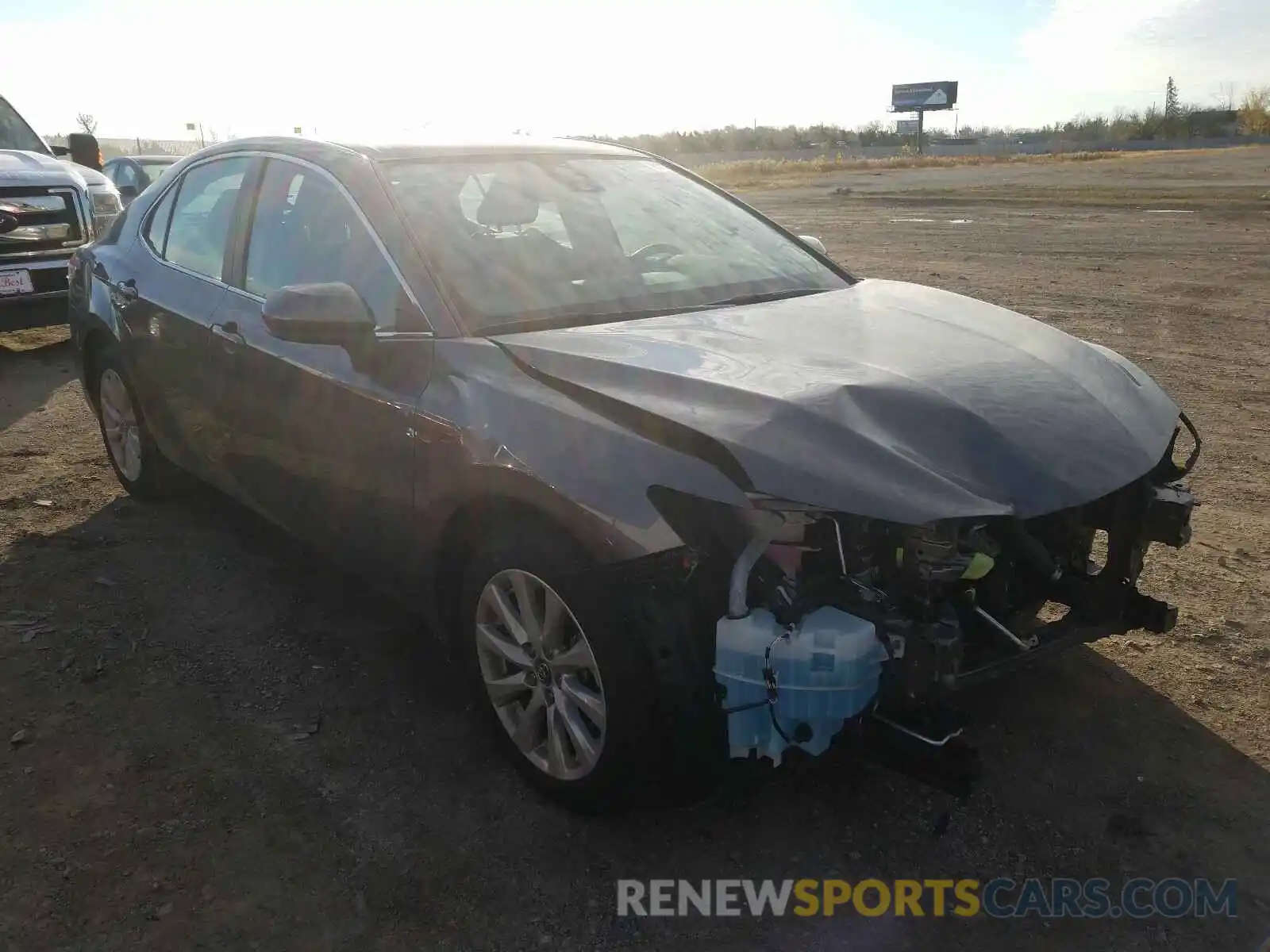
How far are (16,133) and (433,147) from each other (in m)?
8.16

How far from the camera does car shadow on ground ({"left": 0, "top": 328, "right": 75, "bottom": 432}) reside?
7.39m

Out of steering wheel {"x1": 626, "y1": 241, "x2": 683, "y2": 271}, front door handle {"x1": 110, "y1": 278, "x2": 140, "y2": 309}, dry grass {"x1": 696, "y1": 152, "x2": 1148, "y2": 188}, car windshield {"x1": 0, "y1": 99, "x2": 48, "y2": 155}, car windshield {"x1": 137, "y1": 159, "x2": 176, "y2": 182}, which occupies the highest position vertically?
dry grass {"x1": 696, "y1": 152, "x2": 1148, "y2": 188}

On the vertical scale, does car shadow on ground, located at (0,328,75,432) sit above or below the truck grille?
below

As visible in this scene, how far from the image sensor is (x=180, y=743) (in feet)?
10.6

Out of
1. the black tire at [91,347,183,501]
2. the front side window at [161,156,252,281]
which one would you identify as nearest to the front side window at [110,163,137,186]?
the black tire at [91,347,183,501]

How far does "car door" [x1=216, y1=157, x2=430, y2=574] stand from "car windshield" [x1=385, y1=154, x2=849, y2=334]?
22 cm

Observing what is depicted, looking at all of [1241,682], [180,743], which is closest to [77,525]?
[180,743]

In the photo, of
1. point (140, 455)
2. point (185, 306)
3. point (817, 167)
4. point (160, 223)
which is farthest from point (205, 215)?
point (817, 167)

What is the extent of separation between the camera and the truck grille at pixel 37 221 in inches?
328

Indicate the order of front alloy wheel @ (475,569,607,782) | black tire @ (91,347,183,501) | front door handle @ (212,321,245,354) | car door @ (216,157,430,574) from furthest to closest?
black tire @ (91,347,183,501), front door handle @ (212,321,245,354), car door @ (216,157,430,574), front alloy wheel @ (475,569,607,782)

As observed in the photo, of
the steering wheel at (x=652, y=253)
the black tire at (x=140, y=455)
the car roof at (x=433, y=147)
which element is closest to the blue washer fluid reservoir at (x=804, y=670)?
the steering wheel at (x=652, y=253)

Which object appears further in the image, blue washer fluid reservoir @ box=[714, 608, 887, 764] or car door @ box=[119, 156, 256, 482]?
car door @ box=[119, 156, 256, 482]

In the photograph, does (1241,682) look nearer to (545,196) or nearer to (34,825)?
(545,196)

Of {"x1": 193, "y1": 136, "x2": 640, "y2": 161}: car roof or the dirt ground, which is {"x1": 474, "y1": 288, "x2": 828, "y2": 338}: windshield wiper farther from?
the dirt ground
